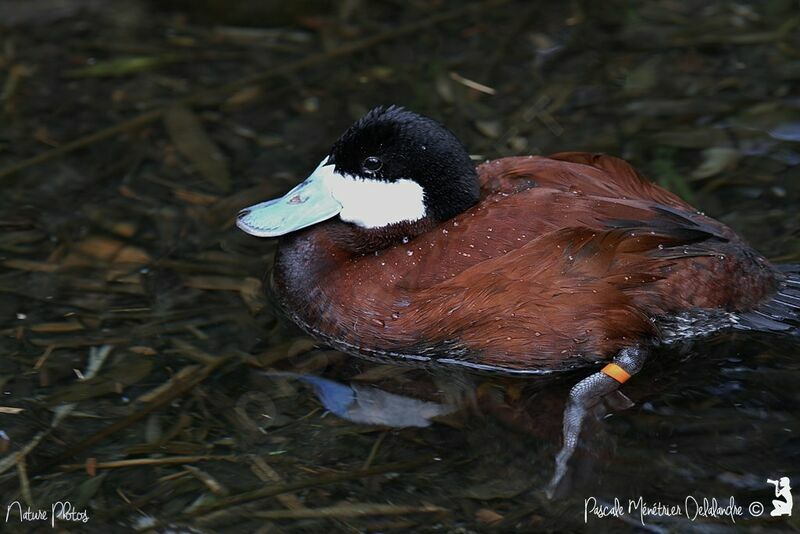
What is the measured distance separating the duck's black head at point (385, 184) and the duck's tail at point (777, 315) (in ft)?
3.27

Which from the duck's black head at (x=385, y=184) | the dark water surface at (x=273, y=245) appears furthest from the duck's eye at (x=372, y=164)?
the dark water surface at (x=273, y=245)

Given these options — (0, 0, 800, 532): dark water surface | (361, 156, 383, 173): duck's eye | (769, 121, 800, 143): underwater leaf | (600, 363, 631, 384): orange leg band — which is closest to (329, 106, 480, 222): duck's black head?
(361, 156, 383, 173): duck's eye

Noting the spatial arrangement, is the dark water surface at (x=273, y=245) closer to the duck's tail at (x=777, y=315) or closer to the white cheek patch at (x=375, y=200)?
the duck's tail at (x=777, y=315)

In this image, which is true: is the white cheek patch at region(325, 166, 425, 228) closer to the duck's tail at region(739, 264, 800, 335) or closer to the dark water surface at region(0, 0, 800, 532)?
the dark water surface at region(0, 0, 800, 532)

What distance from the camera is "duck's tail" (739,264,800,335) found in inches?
149

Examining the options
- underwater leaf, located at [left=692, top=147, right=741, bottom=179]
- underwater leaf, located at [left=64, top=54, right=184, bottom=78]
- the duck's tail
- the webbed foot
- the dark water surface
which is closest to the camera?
→ the dark water surface

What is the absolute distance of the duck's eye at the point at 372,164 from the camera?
12.8 feet

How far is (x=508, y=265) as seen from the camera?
360cm

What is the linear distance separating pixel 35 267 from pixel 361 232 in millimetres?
1276

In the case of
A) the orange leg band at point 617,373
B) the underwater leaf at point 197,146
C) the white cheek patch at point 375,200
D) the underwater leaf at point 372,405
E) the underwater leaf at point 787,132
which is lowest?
the underwater leaf at point 372,405

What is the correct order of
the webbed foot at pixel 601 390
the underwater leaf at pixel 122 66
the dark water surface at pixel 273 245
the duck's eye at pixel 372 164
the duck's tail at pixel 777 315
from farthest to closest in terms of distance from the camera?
the underwater leaf at pixel 122 66 < the duck's eye at pixel 372 164 < the duck's tail at pixel 777 315 < the webbed foot at pixel 601 390 < the dark water surface at pixel 273 245

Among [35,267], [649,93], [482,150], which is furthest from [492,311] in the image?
[649,93]

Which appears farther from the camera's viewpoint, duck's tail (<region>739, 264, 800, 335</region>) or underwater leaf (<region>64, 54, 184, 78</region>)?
underwater leaf (<region>64, 54, 184, 78</region>)

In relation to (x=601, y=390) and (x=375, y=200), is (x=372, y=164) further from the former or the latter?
(x=601, y=390)
